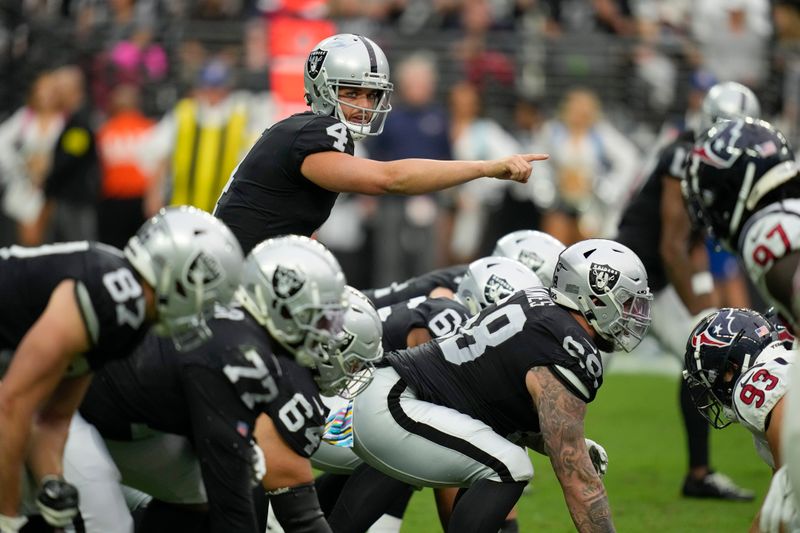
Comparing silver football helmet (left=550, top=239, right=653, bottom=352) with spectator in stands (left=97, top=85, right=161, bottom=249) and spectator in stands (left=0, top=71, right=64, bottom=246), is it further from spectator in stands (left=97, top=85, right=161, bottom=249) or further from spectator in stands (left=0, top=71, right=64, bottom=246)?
spectator in stands (left=0, top=71, right=64, bottom=246)

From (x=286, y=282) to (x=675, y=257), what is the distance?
3.66m

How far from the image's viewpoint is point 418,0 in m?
15.5

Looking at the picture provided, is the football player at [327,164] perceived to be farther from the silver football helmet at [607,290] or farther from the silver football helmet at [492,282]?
the silver football helmet at [492,282]

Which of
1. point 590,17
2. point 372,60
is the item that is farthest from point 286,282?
point 590,17

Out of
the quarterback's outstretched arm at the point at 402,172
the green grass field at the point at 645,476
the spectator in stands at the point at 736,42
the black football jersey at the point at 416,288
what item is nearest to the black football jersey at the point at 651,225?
the green grass field at the point at 645,476

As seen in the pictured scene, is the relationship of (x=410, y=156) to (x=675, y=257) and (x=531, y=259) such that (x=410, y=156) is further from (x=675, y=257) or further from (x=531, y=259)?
(x=531, y=259)

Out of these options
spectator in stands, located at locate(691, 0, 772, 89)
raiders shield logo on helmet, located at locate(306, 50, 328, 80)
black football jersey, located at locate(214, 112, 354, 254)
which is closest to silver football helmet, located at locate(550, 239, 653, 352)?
black football jersey, located at locate(214, 112, 354, 254)

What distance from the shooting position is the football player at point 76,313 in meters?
4.01

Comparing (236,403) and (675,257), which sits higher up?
(236,403)

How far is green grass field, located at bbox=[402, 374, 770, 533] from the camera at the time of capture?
6719 mm

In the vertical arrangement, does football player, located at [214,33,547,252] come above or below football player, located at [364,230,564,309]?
above

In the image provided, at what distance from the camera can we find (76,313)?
4.04m

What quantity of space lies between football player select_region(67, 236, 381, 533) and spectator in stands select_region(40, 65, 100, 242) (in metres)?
8.58

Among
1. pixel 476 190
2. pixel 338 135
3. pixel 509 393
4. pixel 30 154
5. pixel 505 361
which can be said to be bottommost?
pixel 476 190
